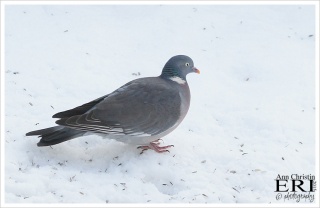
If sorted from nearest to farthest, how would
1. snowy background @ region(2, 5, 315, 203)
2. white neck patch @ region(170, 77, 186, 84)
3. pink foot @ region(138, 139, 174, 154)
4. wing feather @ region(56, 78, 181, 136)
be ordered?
snowy background @ region(2, 5, 315, 203)
wing feather @ region(56, 78, 181, 136)
pink foot @ region(138, 139, 174, 154)
white neck patch @ region(170, 77, 186, 84)

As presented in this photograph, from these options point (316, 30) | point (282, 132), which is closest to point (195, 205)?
point (282, 132)

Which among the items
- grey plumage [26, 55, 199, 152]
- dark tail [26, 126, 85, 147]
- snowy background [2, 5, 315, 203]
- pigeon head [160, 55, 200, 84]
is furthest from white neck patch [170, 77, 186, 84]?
dark tail [26, 126, 85, 147]

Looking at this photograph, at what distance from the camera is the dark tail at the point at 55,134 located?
538 centimetres

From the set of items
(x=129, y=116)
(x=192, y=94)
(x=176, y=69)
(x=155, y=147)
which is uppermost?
(x=176, y=69)

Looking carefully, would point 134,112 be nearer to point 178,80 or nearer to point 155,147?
point 155,147

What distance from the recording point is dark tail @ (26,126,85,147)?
17.7 ft

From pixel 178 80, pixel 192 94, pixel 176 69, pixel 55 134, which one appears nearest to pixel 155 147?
pixel 178 80

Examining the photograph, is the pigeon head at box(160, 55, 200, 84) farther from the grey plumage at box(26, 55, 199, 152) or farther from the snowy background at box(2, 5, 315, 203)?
the snowy background at box(2, 5, 315, 203)

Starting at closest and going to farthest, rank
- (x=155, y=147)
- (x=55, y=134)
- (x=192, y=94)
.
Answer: (x=55, y=134) < (x=155, y=147) < (x=192, y=94)

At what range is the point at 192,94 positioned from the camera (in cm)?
737

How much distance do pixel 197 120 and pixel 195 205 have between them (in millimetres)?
1872

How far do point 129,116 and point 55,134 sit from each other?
748mm

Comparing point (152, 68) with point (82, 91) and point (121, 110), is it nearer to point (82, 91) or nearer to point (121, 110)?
point (82, 91)

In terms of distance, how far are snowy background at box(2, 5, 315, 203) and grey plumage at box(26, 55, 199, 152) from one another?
242mm
